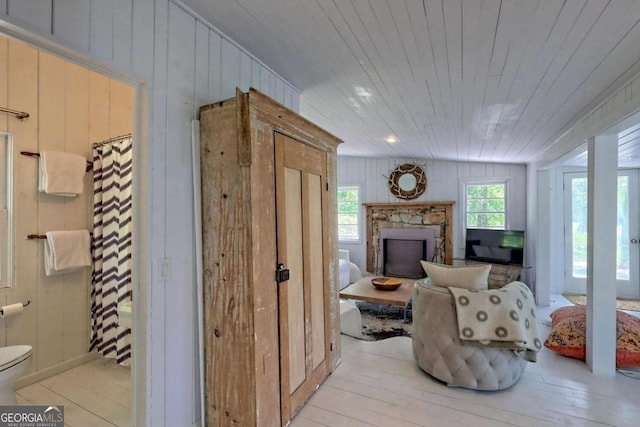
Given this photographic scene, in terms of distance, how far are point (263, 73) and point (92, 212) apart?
1.99m

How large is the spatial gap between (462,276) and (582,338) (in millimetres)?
1422

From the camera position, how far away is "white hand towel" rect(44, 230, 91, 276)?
2.43 m

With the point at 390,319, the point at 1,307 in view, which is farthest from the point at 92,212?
the point at 390,319

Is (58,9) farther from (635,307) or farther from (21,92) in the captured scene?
(635,307)

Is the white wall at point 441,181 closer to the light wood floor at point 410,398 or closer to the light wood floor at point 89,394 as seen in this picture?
the light wood floor at point 410,398

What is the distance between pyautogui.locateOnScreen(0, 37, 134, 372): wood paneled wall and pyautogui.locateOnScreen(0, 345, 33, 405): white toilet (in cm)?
50

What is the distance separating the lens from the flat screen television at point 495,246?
15.3 ft

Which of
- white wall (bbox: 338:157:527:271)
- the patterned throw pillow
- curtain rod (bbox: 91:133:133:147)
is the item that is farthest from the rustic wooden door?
white wall (bbox: 338:157:527:271)

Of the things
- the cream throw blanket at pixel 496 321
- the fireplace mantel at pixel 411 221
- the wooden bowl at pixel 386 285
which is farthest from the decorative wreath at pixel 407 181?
the cream throw blanket at pixel 496 321

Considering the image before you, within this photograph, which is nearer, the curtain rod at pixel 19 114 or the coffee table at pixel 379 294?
the curtain rod at pixel 19 114

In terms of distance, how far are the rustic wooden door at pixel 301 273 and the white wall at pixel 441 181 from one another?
3.90 metres

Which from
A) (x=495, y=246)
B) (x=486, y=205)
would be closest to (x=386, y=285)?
(x=495, y=246)

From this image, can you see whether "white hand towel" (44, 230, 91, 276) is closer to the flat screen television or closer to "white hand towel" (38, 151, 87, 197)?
"white hand towel" (38, 151, 87, 197)

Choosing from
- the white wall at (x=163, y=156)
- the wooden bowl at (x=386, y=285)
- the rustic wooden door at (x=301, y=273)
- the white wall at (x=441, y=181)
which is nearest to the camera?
the white wall at (x=163, y=156)
